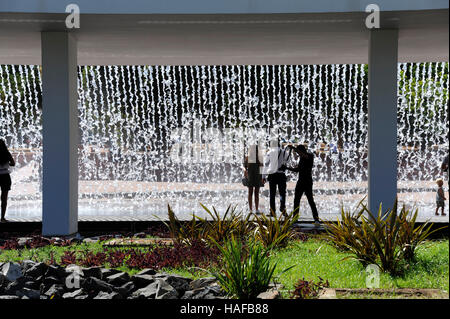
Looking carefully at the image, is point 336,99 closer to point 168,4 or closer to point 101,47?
point 101,47

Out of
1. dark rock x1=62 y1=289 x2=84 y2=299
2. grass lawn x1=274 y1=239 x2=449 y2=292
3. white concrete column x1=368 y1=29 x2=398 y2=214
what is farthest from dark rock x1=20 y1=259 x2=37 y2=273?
white concrete column x1=368 y1=29 x2=398 y2=214

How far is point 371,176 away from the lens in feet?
29.5

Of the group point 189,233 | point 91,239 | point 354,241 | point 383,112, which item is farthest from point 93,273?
point 383,112

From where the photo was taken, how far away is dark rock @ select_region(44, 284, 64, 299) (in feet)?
17.4

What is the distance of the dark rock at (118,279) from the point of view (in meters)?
5.65

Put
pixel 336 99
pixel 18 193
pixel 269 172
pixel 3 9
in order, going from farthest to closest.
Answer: pixel 336 99 → pixel 18 193 → pixel 269 172 → pixel 3 9

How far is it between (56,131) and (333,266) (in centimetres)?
490

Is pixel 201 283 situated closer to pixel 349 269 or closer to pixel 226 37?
pixel 349 269

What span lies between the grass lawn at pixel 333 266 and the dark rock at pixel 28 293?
1277mm

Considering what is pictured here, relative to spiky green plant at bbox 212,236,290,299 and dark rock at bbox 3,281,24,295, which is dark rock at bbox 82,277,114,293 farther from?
spiky green plant at bbox 212,236,290,299

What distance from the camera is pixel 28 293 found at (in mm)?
5258

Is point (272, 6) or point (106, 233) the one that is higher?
point (272, 6)

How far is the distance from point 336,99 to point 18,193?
9.83m
